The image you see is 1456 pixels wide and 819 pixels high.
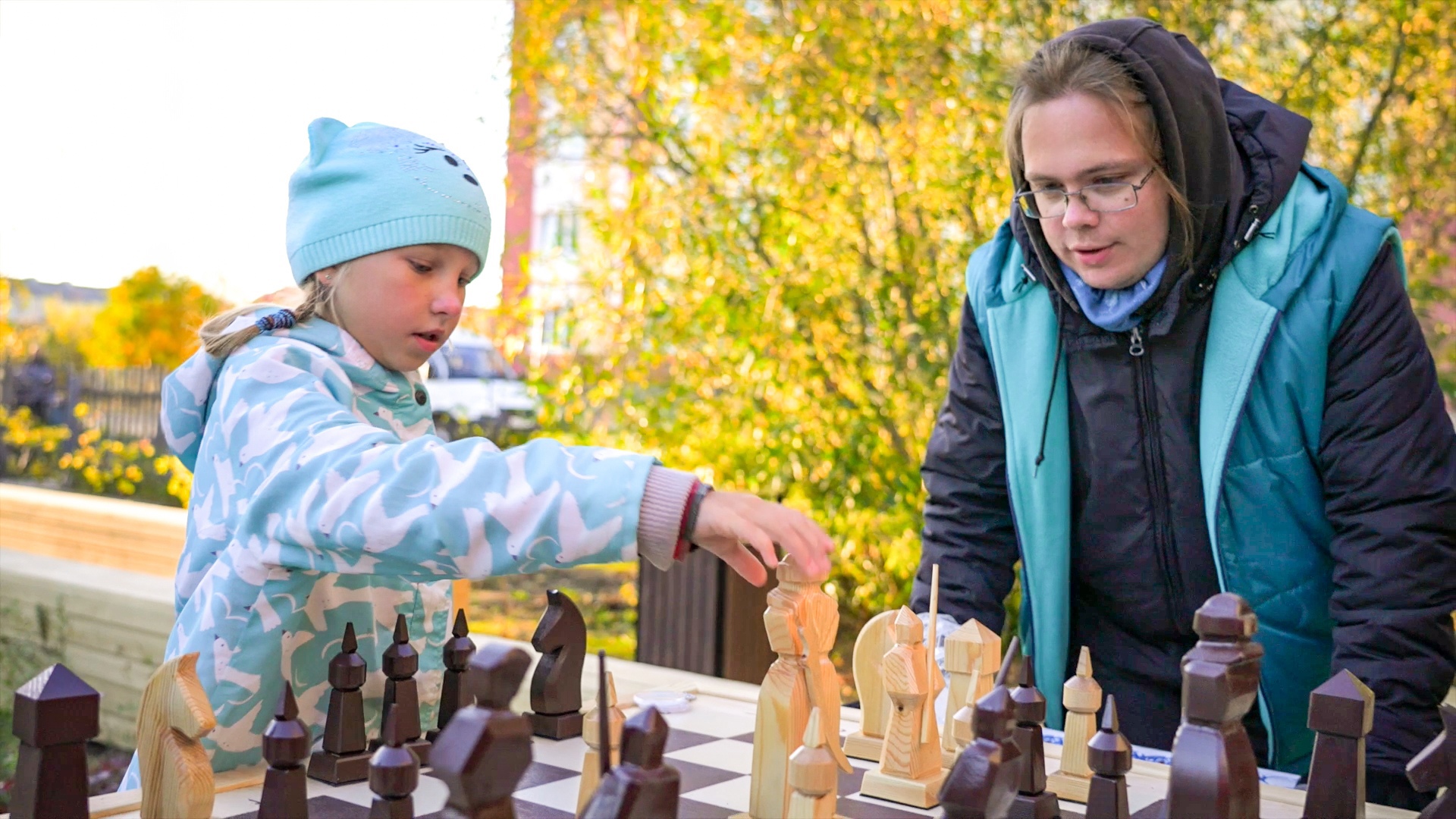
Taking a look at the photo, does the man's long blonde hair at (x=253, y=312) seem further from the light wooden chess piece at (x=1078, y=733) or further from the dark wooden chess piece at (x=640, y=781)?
the light wooden chess piece at (x=1078, y=733)

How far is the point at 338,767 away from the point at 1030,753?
0.75m

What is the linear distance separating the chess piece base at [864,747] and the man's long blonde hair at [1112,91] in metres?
0.87

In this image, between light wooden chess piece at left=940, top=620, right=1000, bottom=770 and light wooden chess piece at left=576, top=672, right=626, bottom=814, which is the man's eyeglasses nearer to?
light wooden chess piece at left=940, top=620, right=1000, bottom=770

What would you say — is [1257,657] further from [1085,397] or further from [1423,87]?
[1423,87]

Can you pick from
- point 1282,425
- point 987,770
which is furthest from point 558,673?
point 1282,425

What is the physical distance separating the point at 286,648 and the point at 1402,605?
1488 mm

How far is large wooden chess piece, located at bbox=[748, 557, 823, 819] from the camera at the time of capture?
1300mm

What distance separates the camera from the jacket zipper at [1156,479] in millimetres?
1913

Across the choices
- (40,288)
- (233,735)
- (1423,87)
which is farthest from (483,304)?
(233,735)

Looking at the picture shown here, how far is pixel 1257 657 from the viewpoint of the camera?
1011 mm

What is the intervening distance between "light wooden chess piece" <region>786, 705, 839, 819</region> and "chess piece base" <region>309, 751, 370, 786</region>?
519 mm

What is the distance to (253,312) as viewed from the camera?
1697 mm

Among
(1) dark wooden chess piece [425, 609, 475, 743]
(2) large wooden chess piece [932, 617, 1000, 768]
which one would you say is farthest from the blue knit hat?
(2) large wooden chess piece [932, 617, 1000, 768]

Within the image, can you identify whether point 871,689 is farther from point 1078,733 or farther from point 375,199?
point 375,199
